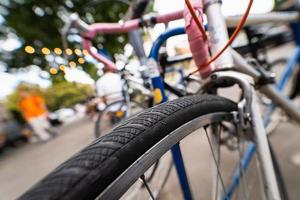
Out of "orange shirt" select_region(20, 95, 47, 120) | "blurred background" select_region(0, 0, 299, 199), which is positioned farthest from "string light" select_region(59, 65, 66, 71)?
"orange shirt" select_region(20, 95, 47, 120)

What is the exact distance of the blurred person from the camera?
223 inches

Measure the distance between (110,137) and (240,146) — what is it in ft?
1.93

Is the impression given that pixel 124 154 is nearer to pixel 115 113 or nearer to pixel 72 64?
pixel 72 64

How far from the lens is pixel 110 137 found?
457 mm

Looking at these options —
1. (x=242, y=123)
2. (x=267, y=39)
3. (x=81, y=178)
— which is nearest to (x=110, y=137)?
(x=81, y=178)

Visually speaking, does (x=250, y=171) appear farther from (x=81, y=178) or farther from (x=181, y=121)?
(x=81, y=178)

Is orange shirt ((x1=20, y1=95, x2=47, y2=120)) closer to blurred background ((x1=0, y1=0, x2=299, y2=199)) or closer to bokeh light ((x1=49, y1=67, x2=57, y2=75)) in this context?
blurred background ((x1=0, y1=0, x2=299, y2=199))

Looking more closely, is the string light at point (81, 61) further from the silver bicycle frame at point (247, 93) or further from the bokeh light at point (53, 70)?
the silver bicycle frame at point (247, 93)

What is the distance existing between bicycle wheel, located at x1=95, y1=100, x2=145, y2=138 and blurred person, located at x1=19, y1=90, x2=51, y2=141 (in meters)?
3.67

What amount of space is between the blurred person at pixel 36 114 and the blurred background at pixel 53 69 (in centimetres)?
3

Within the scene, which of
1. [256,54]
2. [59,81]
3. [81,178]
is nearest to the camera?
[81,178]

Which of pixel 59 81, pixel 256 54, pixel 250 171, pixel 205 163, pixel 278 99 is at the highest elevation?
pixel 59 81

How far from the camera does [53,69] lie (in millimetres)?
1167

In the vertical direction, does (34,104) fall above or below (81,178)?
below
